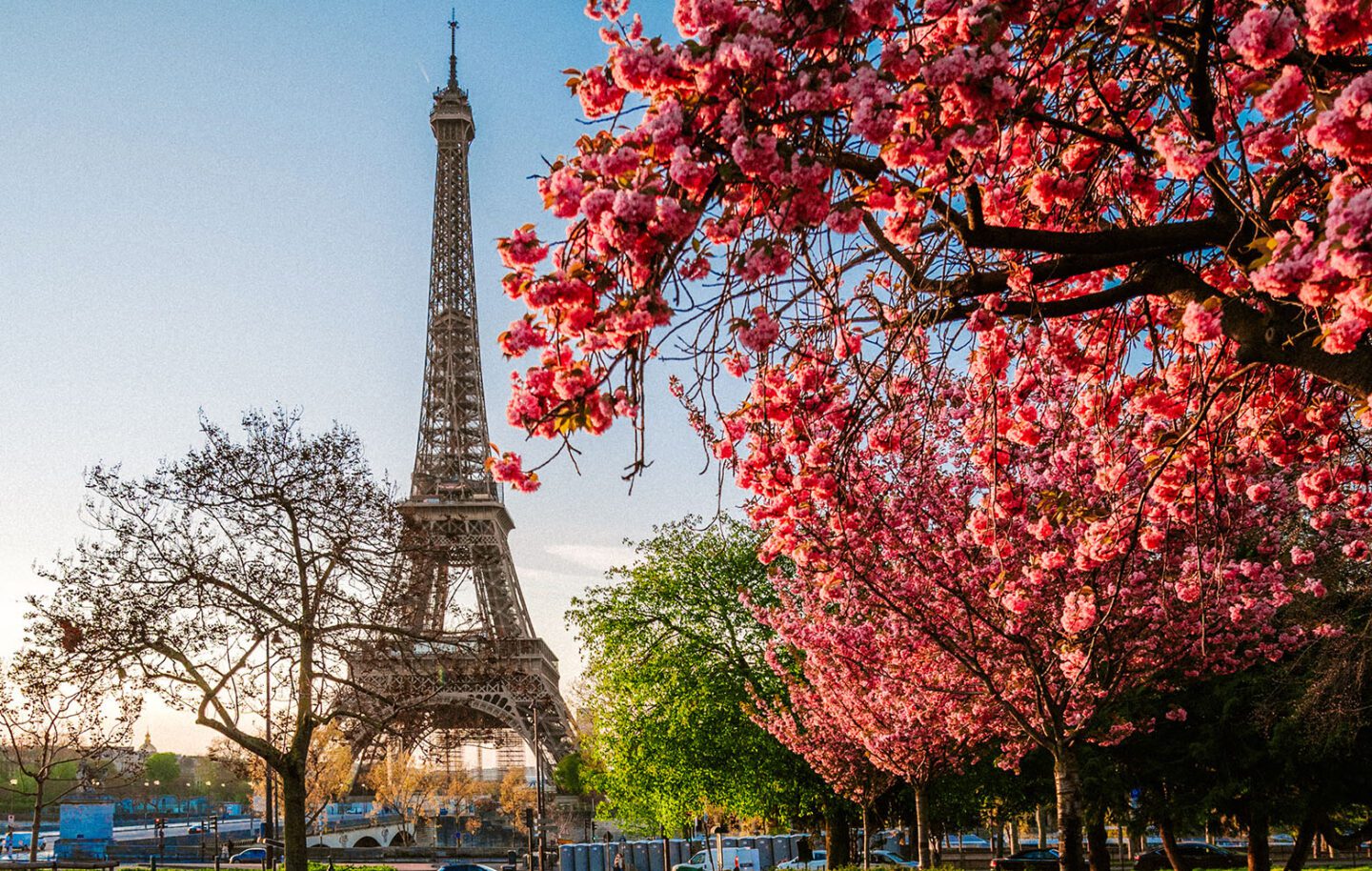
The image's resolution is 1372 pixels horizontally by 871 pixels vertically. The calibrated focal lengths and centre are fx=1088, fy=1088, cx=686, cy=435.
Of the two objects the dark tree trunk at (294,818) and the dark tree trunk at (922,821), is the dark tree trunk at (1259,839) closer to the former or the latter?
the dark tree trunk at (922,821)

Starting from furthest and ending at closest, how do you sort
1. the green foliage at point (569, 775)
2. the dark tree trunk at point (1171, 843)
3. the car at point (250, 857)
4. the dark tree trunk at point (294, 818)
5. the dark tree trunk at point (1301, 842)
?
the green foliage at point (569, 775) < the car at point (250, 857) < the dark tree trunk at point (1171, 843) < the dark tree trunk at point (1301, 842) < the dark tree trunk at point (294, 818)

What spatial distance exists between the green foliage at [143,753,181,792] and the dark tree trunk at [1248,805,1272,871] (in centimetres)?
11542

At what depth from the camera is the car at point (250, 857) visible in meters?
45.2

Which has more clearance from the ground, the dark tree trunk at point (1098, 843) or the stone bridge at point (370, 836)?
the dark tree trunk at point (1098, 843)

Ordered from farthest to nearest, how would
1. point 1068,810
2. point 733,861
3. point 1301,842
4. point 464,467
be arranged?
point 464,467, point 733,861, point 1301,842, point 1068,810

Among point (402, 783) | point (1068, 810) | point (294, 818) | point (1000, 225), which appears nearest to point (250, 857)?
point (402, 783)

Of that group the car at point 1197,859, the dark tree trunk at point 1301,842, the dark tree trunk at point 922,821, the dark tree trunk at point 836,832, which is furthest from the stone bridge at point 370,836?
the dark tree trunk at point 1301,842

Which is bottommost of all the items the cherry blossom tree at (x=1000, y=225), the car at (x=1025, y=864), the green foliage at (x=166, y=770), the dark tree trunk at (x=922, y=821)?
the green foliage at (x=166, y=770)

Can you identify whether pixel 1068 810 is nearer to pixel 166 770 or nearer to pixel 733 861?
pixel 733 861

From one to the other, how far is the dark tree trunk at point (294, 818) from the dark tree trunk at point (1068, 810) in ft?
34.4

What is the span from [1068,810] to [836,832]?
14.7 m

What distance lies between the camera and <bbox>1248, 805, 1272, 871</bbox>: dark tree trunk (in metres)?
20.0

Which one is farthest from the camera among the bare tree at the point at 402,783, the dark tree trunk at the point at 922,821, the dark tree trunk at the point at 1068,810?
the bare tree at the point at 402,783

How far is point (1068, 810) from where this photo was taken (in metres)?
11.5
